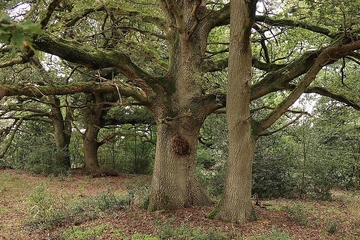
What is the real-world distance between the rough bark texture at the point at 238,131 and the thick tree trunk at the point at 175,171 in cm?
114

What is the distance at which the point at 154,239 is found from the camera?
5492 millimetres

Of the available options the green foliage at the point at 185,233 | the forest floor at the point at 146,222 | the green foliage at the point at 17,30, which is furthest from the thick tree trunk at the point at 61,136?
the green foliage at the point at 17,30

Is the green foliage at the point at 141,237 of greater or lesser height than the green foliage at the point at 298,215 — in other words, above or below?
below

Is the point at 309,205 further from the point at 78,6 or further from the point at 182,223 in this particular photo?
the point at 78,6

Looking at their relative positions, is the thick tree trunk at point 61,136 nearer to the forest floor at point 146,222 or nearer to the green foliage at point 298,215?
the forest floor at point 146,222

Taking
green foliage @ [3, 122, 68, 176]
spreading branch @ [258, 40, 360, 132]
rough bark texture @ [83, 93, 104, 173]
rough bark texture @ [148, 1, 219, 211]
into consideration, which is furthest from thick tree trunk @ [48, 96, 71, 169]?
spreading branch @ [258, 40, 360, 132]

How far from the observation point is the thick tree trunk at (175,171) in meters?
7.27

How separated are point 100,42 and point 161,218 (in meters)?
6.29

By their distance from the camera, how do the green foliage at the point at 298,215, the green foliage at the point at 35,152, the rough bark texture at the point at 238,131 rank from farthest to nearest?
the green foliage at the point at 35,152 → the green foliage at the point at 298,215 → the rough bark texture at the point at 238,131

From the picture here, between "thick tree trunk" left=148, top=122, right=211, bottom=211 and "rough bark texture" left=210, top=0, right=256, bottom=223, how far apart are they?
1.14 meters

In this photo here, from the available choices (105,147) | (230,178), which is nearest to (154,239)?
(230,178)

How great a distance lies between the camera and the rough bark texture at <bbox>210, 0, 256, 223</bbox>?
20.7ft

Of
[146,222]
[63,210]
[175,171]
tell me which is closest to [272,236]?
[146,222]

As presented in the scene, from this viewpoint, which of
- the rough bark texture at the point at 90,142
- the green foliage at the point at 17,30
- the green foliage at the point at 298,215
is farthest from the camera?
the rough bark texture at the point at 90,142
